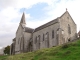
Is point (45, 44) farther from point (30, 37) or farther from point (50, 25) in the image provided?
point (30, 37)

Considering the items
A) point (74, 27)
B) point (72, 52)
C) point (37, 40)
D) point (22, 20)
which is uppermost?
point (22, 20)

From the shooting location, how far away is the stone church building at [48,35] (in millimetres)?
50031

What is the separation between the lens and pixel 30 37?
2589 inches

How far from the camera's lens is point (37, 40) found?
59406 mm

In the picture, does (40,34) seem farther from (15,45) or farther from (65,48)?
(65,48)

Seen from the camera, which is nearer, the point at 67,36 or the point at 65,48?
the point at 65,48

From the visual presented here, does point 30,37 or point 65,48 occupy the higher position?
point 30,37

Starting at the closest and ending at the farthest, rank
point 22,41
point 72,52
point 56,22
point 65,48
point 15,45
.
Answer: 1. point 72,52
2. point 65,48
3. point 56,22
4. point 22,41
5. point 15,45

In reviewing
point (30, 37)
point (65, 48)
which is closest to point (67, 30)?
point (30, 37)

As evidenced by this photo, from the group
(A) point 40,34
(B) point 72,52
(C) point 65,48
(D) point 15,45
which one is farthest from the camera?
(D) point 15,45

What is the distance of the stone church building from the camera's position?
50031 millimetres

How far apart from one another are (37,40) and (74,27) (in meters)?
14.4

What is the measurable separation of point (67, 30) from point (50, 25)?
594cm

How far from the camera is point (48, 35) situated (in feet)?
177
